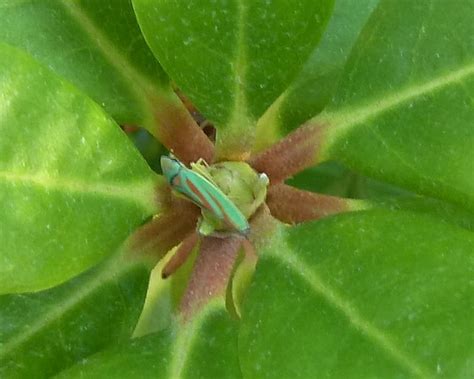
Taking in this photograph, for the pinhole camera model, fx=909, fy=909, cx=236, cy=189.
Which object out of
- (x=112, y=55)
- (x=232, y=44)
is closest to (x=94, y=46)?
(x=112, y=55)

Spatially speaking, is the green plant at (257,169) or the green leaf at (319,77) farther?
the green leaf at (319,77)

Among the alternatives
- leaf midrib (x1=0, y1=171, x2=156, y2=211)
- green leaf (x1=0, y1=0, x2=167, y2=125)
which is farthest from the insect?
green leaf (x1=0, y1=0, x2=167, y2=125)

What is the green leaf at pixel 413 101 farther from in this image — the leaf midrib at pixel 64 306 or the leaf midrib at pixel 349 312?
the leaf midrib at pixel 64 306

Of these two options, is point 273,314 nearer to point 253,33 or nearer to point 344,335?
point 344,335

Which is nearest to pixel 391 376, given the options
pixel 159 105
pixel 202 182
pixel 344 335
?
pixel 344 335

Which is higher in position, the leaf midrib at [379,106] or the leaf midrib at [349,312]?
the leaf midrib at [379,106]

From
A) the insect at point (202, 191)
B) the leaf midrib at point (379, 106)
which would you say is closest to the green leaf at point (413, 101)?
the leaf midrib at point (379, 106)

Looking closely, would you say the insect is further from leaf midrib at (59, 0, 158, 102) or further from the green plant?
leaf midrib at (59, 0, 158, 102)
